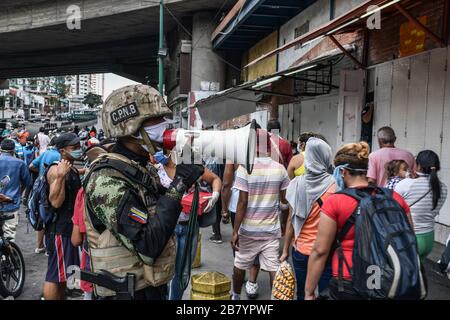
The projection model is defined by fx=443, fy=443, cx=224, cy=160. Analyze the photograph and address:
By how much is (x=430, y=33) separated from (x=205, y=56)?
1466cm

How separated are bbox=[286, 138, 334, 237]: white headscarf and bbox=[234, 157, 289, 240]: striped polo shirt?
636 mm

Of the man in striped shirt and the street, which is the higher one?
the man in striped shirt

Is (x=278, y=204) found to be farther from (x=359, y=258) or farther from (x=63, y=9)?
(x=63, y=9)

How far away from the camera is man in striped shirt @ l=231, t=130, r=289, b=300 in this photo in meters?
4.36

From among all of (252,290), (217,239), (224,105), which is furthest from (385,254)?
(224,105)

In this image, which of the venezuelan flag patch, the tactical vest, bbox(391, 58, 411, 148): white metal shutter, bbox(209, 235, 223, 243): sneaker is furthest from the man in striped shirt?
bbox(391, 58, 411, 148): white metal shutter

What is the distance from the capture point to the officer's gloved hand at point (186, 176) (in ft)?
6.90

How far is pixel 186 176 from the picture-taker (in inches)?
84.1

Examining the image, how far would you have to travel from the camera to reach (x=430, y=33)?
6.18 meters

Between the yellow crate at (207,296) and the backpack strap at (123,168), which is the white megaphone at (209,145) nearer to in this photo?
the backpack strap at (123,168)

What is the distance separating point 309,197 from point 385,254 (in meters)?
1.35

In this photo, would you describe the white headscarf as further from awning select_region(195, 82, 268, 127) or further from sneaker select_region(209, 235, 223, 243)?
awning select_region(195, 82, 268, 127)

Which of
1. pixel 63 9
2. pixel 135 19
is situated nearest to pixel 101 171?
pixel 135 19

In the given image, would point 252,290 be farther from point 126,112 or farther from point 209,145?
point 126,112
